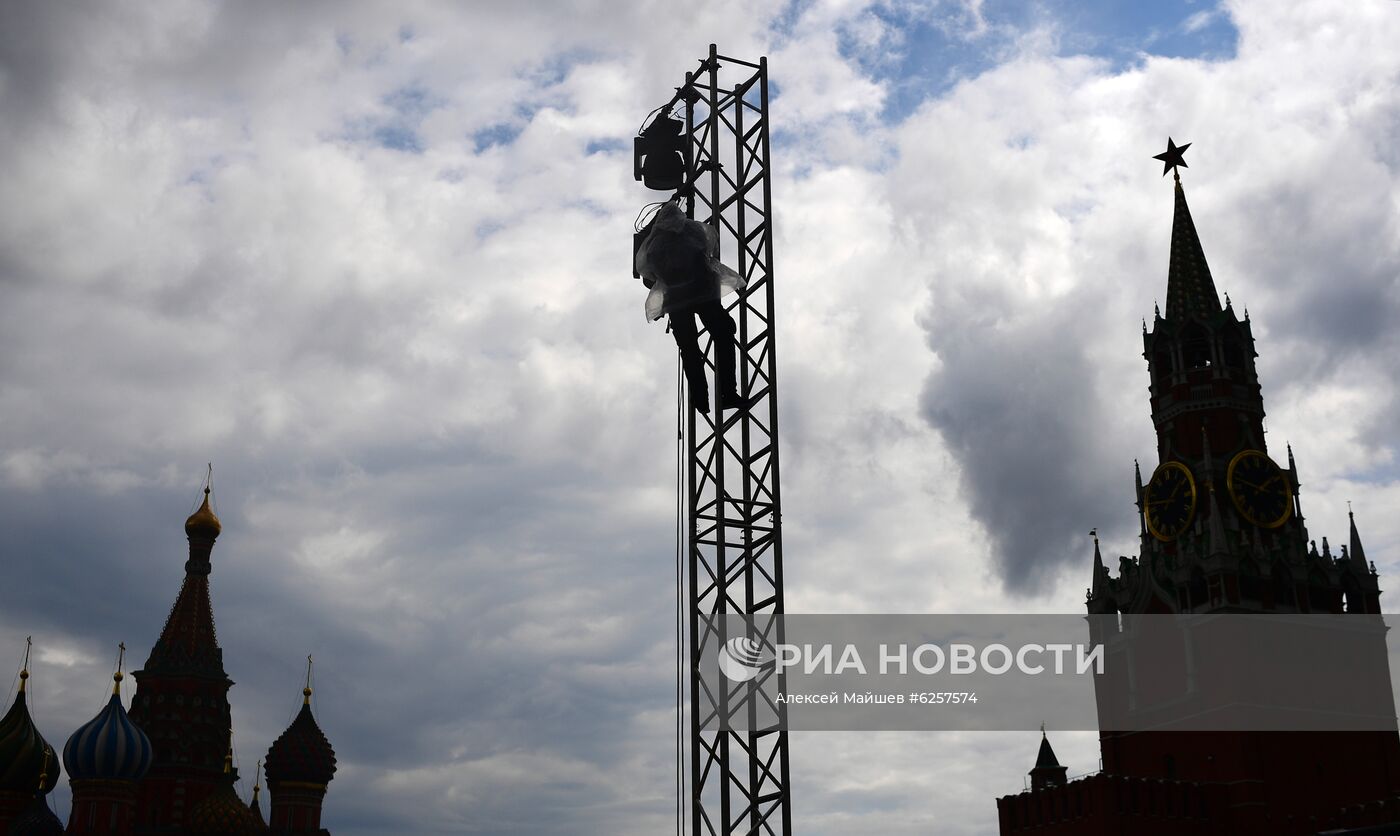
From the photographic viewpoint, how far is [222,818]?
66062mm

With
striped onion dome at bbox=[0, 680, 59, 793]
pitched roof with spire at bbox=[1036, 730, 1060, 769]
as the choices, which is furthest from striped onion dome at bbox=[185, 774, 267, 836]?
pitched roof with spire at bbox=[1036, 730, 1060, 769]

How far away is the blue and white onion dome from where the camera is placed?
212 feet

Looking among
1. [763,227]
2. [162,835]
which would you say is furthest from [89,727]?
[763,227]

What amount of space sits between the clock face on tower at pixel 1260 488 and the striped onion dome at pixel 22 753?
56.5m

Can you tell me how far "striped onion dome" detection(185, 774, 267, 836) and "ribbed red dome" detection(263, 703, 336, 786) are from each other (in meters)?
3.26

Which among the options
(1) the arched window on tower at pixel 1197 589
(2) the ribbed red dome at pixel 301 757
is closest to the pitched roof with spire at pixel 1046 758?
(1) the arched window on tower at pixel 1197 589

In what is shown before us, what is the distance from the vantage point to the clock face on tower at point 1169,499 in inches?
2085

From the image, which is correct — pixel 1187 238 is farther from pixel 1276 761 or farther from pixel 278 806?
pixel 278 806

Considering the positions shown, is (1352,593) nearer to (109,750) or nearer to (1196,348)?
(1196,348)

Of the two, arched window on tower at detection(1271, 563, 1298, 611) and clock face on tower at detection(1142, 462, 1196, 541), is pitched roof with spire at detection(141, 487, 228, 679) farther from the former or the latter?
arched window on tower at detection(1271, 563, 1298, 611)

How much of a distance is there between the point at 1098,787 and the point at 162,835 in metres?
44.6

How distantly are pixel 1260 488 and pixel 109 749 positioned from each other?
51933 millimetres

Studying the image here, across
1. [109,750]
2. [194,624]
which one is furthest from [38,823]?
[194,624]

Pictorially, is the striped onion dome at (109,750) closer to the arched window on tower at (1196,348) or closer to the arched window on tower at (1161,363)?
the arched window on tower at (1161,363)
